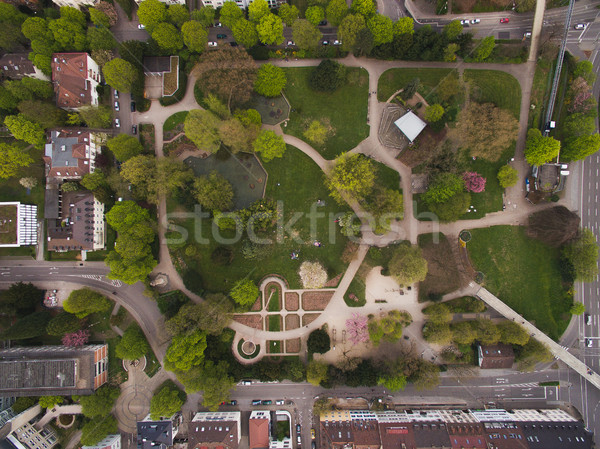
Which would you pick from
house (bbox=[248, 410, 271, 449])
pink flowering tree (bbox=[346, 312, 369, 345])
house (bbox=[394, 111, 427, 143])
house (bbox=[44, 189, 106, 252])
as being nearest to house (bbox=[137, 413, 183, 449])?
house (bbox=[248, 410, 271, 449])

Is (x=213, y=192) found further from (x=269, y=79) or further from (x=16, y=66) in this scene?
(x=16, y=66)

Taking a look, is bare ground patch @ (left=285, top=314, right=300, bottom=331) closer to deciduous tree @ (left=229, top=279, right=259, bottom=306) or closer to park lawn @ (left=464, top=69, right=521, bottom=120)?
deciduous tree @ (left=229, top=279, right=259, bottom=306)

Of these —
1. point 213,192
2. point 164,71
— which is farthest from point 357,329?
point 164,71

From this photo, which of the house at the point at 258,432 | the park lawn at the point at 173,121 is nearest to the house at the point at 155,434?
the house at the point at 258,432

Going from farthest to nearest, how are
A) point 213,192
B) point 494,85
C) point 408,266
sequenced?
point 494,85 → point 213,192 → point 408,266

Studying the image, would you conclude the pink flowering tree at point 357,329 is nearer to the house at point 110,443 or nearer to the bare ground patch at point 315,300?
the bare ground patch at point 315,300

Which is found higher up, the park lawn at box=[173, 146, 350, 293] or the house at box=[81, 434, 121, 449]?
the park lawn at box=[173, 146, 350, 293]

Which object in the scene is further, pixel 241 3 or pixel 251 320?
pixel 251 320
